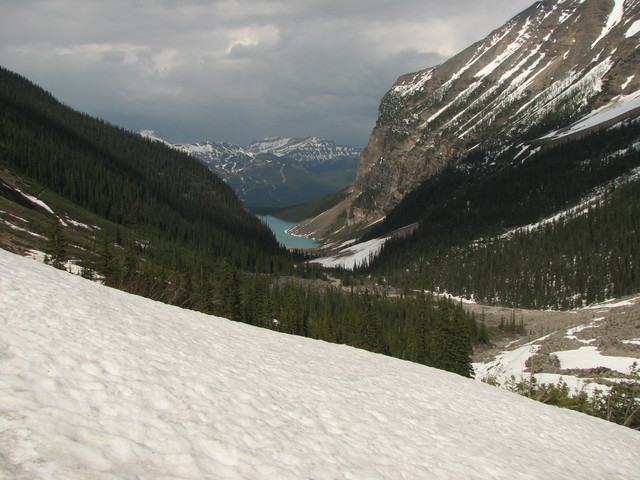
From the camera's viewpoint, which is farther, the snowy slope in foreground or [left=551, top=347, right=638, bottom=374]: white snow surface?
[left=551, top=347, right=638, bottom=374]: white snow surface

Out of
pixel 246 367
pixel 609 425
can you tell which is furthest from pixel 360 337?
pixel 246 367

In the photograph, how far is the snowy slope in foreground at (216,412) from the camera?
4.85 meters

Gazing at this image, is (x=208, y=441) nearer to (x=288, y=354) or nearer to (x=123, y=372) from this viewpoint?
(x=123, y=372)

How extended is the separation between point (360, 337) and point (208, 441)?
185 ft

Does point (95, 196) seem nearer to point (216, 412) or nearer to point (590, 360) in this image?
point (590, 360)

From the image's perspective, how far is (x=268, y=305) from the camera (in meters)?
64.1

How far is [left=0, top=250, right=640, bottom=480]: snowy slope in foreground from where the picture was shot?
4.85 meters

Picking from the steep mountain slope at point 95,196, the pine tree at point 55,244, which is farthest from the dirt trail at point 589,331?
the pine tree at point 55,244

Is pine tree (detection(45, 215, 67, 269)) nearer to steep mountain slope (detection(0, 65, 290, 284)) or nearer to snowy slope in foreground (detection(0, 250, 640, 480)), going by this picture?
steep mountain slope (detection(0, 65, 290, 284))

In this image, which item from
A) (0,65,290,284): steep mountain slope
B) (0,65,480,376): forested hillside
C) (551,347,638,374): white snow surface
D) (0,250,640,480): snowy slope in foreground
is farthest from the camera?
(0,65,290,284): steep mountain slope

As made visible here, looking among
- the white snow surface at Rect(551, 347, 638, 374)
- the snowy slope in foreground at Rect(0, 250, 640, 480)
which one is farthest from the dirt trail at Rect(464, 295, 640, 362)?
the snowy slope in foreground at Rect(0, 250, 640, 480)

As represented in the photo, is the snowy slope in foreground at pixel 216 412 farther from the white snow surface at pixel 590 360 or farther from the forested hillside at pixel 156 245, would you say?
the white snow surface at pixel 590 360

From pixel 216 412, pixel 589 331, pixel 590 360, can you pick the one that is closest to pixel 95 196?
pixel 589 331

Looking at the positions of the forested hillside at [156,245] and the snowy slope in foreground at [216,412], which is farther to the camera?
the forested hillside at [156,245]
